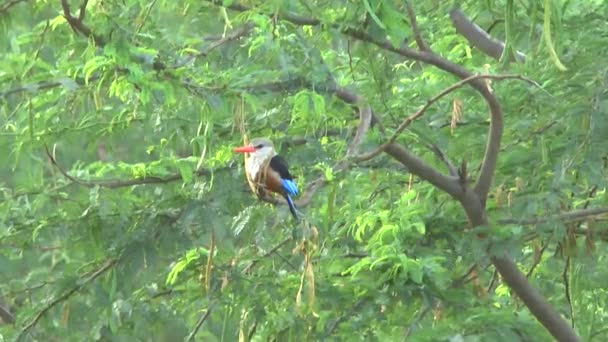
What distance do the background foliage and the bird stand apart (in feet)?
0.36

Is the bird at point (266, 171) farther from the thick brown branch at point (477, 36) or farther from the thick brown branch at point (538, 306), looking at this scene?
the thick brown branch at point (477, 36)

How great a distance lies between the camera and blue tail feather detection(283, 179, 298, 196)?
5.41 meters

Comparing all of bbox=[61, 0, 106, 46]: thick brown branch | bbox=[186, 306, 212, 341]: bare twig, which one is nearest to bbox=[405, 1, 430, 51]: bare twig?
bbox=[61, 0, 106, 46]: thick brown branch

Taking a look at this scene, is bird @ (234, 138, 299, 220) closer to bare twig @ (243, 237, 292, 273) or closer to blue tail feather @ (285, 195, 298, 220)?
blue tail feather @ (285, 195, 298, 220)

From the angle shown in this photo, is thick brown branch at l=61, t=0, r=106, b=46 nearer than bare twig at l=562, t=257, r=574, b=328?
Yes

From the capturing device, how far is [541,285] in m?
7.73

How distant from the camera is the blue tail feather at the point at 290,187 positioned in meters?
5.41

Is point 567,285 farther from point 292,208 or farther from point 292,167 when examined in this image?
point 292,208

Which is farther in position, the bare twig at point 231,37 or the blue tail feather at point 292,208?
the bare twig at point 231,37

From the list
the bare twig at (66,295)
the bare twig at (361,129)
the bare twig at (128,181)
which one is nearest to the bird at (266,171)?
the bare twig at (361,129)

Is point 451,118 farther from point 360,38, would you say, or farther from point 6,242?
point 6,242

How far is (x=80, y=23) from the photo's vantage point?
5227mm

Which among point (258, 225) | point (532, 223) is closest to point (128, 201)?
point (258, 225)

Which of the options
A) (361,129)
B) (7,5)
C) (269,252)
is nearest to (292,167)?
(361,129)
